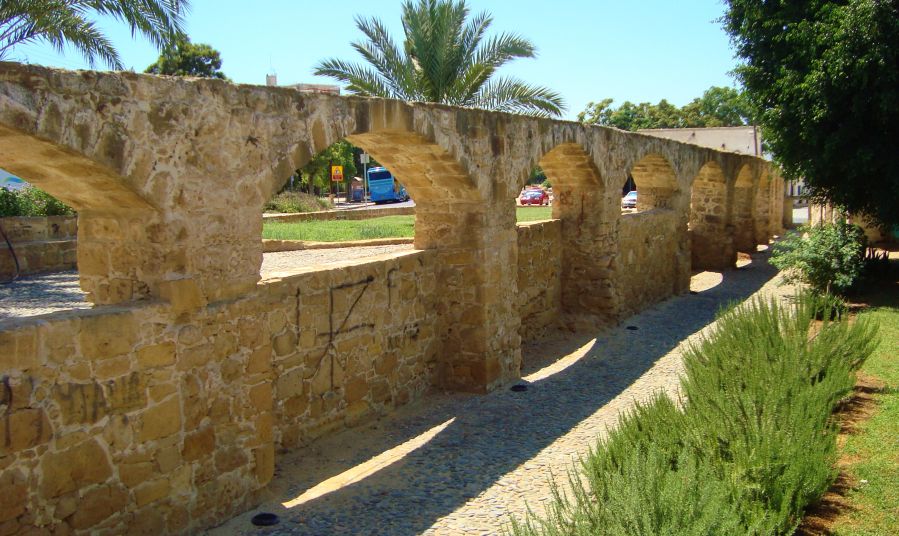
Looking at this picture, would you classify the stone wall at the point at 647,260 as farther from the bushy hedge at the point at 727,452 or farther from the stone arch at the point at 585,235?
the bushy hedge at the point at 727,452

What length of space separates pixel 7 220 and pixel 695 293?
12.0 metres

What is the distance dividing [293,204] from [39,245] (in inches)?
432

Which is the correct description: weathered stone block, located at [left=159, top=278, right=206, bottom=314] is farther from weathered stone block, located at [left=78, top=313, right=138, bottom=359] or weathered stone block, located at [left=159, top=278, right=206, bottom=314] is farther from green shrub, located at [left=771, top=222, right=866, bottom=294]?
green shrub, located at [left=771, top=222, right=866, bottom=294]

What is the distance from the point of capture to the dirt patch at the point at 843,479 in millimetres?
4312

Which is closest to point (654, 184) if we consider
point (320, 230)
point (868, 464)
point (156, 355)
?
point (320, 230)

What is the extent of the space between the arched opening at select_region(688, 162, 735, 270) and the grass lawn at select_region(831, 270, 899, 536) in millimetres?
9681

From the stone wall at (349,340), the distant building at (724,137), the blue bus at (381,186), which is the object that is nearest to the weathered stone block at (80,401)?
the stone wall at (349,340)

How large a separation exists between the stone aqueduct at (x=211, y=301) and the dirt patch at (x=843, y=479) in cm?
334

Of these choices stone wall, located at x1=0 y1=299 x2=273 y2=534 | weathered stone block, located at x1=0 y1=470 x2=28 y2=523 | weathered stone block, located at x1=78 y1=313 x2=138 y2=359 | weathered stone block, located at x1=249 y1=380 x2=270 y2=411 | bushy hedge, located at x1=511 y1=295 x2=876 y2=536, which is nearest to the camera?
bushy hedge, located at x1=511 y1=295 x2=876 y2=536

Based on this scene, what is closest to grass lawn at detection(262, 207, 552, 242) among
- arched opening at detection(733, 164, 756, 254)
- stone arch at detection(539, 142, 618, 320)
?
stone arch at detection(539, 142, 618, 320)

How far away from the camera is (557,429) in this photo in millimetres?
6680

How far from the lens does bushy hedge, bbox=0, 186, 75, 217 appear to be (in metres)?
13.1

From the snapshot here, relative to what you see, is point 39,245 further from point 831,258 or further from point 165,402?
point 831,258

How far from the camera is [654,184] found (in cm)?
1393
